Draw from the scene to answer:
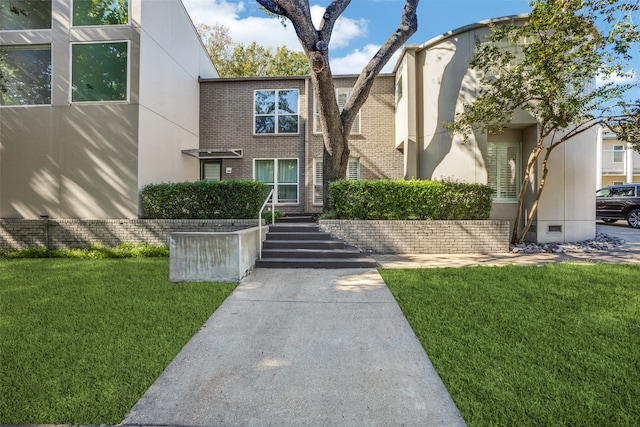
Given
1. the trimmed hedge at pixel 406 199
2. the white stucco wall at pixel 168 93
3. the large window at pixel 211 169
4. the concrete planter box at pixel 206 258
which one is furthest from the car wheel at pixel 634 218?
the white stucco wall at pixel 168 93

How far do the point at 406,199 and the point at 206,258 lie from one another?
201 inches

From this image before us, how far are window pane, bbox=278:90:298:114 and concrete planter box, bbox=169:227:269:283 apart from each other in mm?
9001

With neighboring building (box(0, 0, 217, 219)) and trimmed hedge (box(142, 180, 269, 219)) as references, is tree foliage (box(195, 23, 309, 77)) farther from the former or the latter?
trimmed hedge (box(142, 180, 269, 219))

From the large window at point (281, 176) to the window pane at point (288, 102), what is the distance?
2.10 meters

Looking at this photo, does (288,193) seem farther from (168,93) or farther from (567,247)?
(567,247)

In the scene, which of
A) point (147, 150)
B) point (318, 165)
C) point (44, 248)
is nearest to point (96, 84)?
point (147, 150)

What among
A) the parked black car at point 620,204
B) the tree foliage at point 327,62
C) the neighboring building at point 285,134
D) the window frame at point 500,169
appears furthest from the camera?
the parked black car at point 620,204

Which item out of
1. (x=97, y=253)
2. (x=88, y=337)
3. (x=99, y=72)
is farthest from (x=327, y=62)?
(x=88, y=337)

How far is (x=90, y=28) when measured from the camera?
852cm

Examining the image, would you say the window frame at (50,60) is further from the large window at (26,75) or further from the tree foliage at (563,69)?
the tree foliage at (563,69)

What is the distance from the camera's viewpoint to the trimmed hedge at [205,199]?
26.9 feet

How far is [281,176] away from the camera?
42.3 feet

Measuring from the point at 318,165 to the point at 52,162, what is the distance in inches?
335

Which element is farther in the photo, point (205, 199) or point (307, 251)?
point (205, 199)
